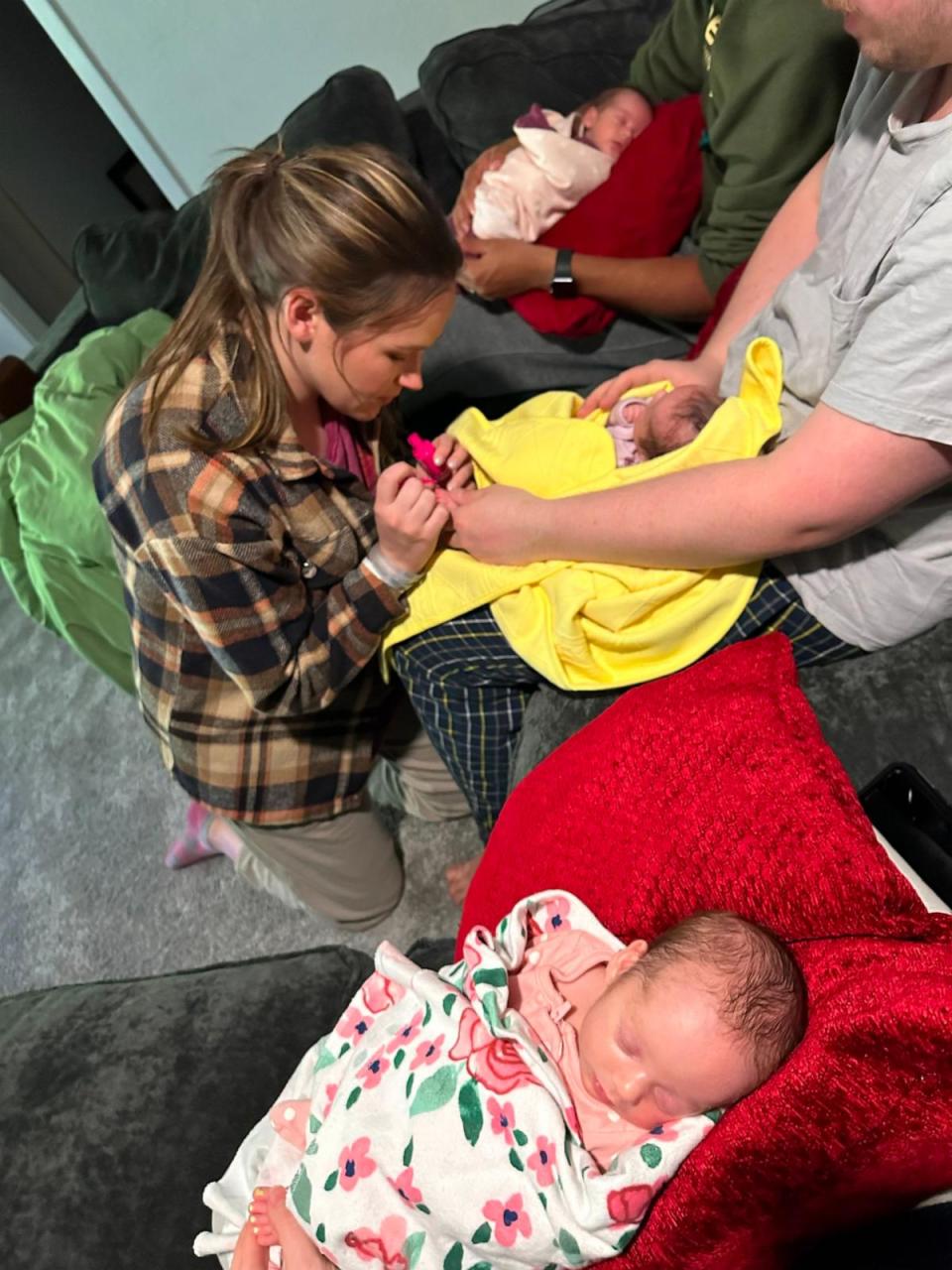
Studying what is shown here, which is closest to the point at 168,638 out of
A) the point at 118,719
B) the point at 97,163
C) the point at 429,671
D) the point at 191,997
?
the point at 429,671

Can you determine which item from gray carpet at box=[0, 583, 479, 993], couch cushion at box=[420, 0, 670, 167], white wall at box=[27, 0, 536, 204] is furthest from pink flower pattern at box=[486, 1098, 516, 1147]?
white wall at box=[27, 0, 536, 204]

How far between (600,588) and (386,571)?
0.94 ft

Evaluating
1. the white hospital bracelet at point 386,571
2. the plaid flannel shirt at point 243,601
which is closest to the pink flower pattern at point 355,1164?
the plaid flannel shirt at point 243,601

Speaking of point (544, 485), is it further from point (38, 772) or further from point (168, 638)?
point (38, 772)

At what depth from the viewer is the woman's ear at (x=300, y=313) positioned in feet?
3.03

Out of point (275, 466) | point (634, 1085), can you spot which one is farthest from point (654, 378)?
point (634, 1085)

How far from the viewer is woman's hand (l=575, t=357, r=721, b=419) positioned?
120 cm

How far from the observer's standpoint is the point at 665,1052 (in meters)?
0.72

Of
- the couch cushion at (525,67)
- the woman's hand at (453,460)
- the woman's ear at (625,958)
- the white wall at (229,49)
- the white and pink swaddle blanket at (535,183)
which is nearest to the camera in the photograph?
the woman's ear at (625,958)

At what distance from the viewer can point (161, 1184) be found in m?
0.90

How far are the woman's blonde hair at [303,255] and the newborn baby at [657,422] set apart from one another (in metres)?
0.33

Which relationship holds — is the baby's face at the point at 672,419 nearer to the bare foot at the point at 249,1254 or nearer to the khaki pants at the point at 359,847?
the khaki pants at the point at 359,847

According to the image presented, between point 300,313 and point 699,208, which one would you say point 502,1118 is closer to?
point 300,313

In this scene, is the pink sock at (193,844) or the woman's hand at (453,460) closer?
the woman's hand at (453,460)
